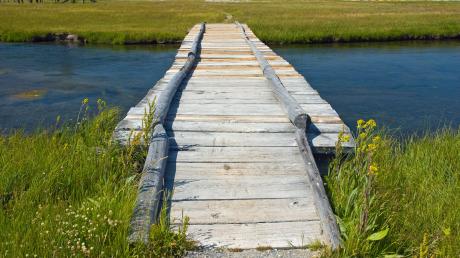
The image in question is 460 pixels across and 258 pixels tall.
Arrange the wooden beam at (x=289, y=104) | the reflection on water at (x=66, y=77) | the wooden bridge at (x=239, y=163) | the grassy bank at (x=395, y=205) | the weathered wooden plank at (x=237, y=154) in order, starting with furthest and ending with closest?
1. the reflection on water at (x=66, y=77)
2. the wooden beam at (x=289, y=104)
3. the weathered wooden plank at (x=237, y=154)
4. the wooden bridge at (x=239, y=163)
5. the grassy bank at (x=395, y=205)

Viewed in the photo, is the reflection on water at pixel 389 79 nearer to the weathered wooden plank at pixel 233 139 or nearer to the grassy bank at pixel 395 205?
the grassy bank at pixel 395 205

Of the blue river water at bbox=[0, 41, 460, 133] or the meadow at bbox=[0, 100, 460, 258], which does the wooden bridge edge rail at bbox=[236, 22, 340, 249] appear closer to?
the meadow at bbox=[0, 100, 460, 258]

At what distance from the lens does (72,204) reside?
Result: 13.6 ft

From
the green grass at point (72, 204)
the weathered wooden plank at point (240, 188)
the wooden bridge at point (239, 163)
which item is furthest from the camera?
the weathered wooden plank at point (240, 188)

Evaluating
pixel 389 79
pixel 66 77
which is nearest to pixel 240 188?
pixel 389 79

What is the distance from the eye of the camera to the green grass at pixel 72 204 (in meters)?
3.37

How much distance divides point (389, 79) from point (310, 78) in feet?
8.25

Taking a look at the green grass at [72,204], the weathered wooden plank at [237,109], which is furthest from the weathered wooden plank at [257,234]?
the weathered wooden plank at [237,109]

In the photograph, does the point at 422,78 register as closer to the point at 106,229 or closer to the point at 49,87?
the point at 49,87

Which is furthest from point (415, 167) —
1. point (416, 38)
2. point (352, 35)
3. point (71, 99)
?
point (416, 38)

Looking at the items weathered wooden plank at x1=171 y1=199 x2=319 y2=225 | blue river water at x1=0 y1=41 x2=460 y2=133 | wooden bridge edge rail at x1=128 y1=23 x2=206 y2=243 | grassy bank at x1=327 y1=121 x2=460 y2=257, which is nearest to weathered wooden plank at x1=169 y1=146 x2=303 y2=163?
wooden bridge edge rail at x1=128 y1=23 x2=206 y2=243

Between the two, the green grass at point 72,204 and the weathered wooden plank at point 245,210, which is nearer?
the green grass at point 72,204

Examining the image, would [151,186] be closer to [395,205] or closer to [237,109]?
[395,205]

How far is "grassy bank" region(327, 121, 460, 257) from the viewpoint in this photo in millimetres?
3529
